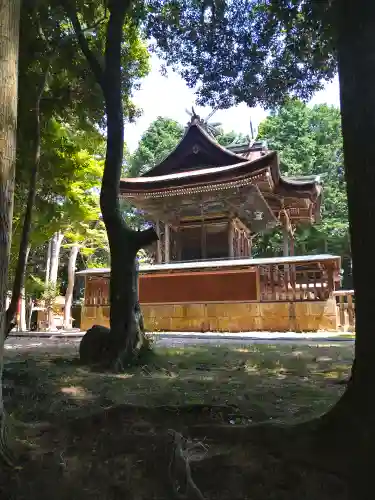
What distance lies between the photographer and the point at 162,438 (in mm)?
2643

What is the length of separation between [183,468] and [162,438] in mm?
383

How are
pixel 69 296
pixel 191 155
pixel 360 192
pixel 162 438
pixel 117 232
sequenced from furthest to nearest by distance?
pixel 69 296 → pixel 191 155 → pixel 117 232 → pixel 162 438 → pixel 360 192

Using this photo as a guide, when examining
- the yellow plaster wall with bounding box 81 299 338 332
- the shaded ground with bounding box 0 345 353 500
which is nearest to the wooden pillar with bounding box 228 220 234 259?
the yellow plaster wall with bounding box 81 299 338 332

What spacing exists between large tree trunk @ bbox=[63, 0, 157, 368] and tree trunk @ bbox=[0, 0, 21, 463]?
3830 millimetres

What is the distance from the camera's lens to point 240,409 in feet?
12.3

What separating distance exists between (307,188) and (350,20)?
15.5 metres

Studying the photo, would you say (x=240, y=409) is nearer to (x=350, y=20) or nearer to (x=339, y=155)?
(x=350, y=20)

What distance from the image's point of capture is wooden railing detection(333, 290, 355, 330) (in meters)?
13.8

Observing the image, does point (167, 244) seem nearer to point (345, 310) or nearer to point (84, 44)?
point (345, 310)

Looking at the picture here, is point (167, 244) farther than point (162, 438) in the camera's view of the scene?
Yes

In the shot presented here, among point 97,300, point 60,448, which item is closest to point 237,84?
point 60,448

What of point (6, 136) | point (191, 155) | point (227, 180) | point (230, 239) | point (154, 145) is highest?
point (154, 145)

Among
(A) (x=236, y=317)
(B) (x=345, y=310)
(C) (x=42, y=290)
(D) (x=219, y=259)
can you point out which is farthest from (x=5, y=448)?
(C) (x=42, y=290)

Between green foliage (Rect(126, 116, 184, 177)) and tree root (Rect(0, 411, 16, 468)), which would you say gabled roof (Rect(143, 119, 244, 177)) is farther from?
tree root (Rect(0, 411, 16, 468))
